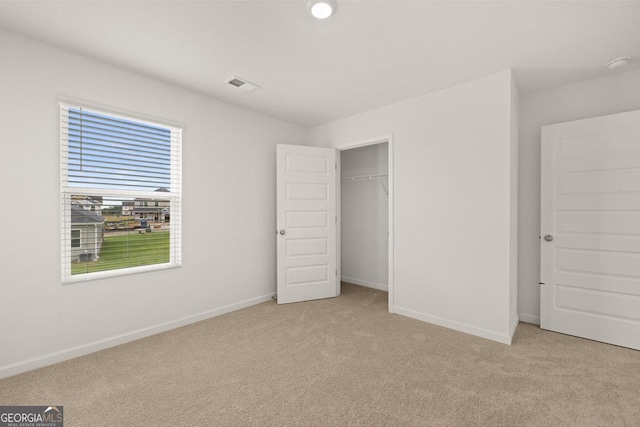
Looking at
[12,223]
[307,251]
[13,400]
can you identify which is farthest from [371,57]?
[13,400]

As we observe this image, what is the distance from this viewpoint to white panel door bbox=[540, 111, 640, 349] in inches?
99.7

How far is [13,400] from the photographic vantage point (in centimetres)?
183

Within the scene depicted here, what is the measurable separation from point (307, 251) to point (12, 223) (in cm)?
282

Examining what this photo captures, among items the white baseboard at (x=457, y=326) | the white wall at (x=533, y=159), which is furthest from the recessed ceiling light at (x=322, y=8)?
the white baseboard at (x=457, y=326)

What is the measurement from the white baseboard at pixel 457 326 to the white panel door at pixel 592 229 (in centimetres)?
68

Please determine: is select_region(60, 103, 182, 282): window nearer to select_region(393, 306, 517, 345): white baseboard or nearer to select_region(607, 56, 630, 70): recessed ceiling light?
select_region(393, 306, 517, 345): white baseboard

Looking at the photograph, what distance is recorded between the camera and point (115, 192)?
8.61 feet

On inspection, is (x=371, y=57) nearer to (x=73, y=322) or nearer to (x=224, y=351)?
(x=224, y=351)

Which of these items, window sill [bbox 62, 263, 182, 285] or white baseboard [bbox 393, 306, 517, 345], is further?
white baseboard [bbox 393, 306, 517, 345]

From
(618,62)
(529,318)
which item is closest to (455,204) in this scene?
(529,318)

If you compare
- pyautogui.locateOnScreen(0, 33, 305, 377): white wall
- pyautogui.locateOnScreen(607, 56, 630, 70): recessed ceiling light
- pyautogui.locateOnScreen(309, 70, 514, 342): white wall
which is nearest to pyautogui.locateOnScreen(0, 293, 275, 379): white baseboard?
pyautogui.locateOnScreen(0, 33, 305, 377): white wall

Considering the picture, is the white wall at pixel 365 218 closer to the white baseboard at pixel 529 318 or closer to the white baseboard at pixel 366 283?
the white baseboard at pixel 366 283

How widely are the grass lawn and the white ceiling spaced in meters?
1.57

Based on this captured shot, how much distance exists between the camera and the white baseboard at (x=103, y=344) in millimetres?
2115
